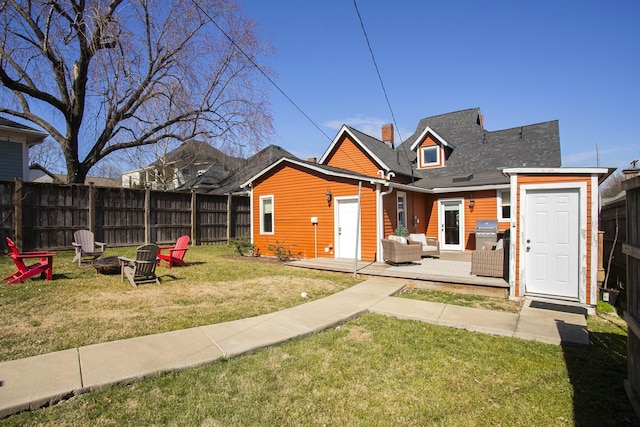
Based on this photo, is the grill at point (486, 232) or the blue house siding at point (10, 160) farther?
the blue house siding at point (10, 160)

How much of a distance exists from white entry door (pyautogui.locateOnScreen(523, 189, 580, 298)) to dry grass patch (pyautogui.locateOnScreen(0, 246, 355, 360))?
4.00 metres

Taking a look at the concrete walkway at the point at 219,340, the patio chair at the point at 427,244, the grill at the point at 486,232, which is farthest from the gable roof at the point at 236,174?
the concrete walkway at the point at 219,340

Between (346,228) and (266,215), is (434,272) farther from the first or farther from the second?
(266,215)

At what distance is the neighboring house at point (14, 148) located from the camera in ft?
45.3

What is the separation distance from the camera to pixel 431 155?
17797mm

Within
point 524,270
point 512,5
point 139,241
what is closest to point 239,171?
point 139,241

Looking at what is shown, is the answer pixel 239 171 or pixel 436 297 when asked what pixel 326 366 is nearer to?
pixel 436 297

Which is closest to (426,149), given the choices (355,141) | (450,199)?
(355,141)

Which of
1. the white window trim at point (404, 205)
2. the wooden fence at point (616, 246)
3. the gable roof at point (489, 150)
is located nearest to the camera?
the wooden fence at point (616, 246)

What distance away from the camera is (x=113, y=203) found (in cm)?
1312

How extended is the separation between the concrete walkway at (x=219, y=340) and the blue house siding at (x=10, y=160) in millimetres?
14857

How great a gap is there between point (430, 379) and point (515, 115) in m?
18.3

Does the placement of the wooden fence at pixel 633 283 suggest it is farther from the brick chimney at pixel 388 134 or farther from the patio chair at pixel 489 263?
the brick chimney at pixel 388 134

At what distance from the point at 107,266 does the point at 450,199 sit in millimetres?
12920
